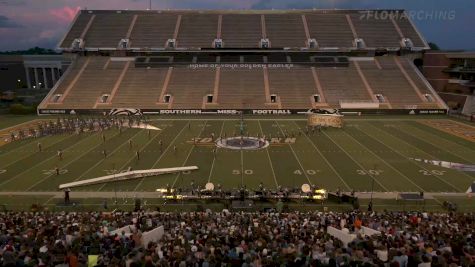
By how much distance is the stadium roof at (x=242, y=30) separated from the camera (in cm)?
6134

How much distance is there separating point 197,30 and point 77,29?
1913cm

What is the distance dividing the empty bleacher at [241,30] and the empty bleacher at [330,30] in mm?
8758

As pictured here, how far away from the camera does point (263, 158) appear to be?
27328mm

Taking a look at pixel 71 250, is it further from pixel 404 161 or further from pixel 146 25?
pixel 146 25

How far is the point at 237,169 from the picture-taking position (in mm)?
24656

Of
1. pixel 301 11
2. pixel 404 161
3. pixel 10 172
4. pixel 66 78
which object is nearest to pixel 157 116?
pixel 66 78

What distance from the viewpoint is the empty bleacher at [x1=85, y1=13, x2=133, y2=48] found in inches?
2438

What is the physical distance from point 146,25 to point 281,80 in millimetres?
25253

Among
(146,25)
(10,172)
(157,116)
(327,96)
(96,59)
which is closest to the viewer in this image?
(10,172)

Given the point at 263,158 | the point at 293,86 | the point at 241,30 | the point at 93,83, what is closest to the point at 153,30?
the point at 241,30

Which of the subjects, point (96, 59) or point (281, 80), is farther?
point (96, 59)

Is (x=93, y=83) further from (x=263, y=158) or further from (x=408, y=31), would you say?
(x=408, y=31)

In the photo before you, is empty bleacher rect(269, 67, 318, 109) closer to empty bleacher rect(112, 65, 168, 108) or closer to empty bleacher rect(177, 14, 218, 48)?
empty bleacher rect(177, 14, 218, 48)

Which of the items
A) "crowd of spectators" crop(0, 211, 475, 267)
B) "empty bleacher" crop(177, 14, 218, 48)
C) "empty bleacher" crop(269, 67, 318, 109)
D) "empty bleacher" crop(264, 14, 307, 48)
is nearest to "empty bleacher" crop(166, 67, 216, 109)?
"empty bleacher" crop(177, 14, 218, 48)
